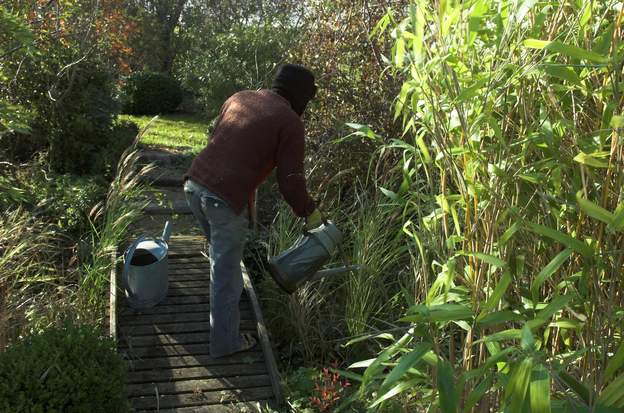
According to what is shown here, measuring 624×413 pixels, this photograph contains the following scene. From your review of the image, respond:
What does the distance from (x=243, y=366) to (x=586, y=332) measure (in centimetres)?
269

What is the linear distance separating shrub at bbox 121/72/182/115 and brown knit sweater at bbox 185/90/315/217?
11914mm

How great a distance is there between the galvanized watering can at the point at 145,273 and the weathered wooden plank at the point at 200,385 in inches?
34.8

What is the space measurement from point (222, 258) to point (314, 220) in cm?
66

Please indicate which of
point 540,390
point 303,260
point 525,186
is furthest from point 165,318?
point 540,390

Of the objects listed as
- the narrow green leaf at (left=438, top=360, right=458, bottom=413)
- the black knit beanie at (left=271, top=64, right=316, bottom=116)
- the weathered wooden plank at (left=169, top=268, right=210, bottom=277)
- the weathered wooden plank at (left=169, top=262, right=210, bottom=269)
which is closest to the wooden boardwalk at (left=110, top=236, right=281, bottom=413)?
the weathered wooden plank at (left=169, top=268, right=210, bottom=277)

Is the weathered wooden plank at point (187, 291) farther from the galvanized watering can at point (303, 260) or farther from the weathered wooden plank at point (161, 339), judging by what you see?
the galvanized watering can at point (303, 260)

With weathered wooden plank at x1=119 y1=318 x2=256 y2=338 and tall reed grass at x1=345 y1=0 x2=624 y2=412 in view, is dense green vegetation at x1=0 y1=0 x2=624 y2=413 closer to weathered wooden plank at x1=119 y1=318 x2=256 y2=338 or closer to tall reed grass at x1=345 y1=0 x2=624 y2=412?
tall reed grass at x1=345 y1=0 x2=624 y2=412

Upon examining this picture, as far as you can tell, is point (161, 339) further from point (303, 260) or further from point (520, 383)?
point (520, 383)

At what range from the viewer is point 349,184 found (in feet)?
20.9

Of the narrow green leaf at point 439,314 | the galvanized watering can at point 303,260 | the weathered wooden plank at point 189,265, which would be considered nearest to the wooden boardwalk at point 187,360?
the weathered wooden plank at point 189,265

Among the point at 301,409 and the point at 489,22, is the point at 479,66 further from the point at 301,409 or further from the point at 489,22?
the point at 301,409

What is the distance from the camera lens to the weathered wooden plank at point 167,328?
466 cm

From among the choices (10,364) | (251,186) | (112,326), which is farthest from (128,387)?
(251,186)

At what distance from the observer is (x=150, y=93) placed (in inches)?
616
